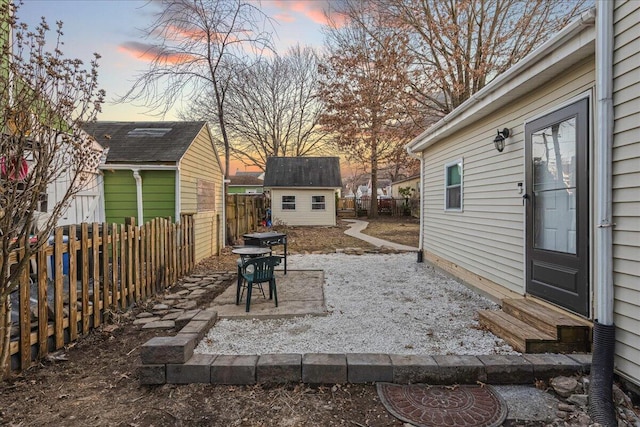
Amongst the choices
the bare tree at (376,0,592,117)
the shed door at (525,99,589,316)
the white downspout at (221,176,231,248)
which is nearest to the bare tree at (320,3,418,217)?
the bare tree at (376,0,592,117)

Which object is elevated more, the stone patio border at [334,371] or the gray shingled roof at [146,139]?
the gray shingled roof at [146,139]

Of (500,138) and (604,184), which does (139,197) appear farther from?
(604,184)

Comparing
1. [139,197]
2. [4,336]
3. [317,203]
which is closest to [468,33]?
[317,203]

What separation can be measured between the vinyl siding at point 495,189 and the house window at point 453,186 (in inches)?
5.8

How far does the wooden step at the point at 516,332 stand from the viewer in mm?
3094

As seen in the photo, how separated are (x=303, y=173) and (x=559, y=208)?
17118 mm

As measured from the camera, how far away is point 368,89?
1656 centimetres

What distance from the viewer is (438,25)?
12805 millimetres

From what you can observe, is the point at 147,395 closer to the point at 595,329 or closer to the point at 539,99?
the point at 595,329

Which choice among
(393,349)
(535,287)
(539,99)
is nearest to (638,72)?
(539,99)

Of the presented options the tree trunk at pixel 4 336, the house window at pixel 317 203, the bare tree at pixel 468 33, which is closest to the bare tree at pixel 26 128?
the tree trunk at pixel 4 336

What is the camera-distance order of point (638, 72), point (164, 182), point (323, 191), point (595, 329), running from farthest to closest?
1. point (323, 191)
2. point (164, 182)
3. point (595, 329)
4. point (638, 72)

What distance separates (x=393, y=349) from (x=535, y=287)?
2021 mm

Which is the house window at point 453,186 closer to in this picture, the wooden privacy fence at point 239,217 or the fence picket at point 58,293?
the fence picket at point 58,293
